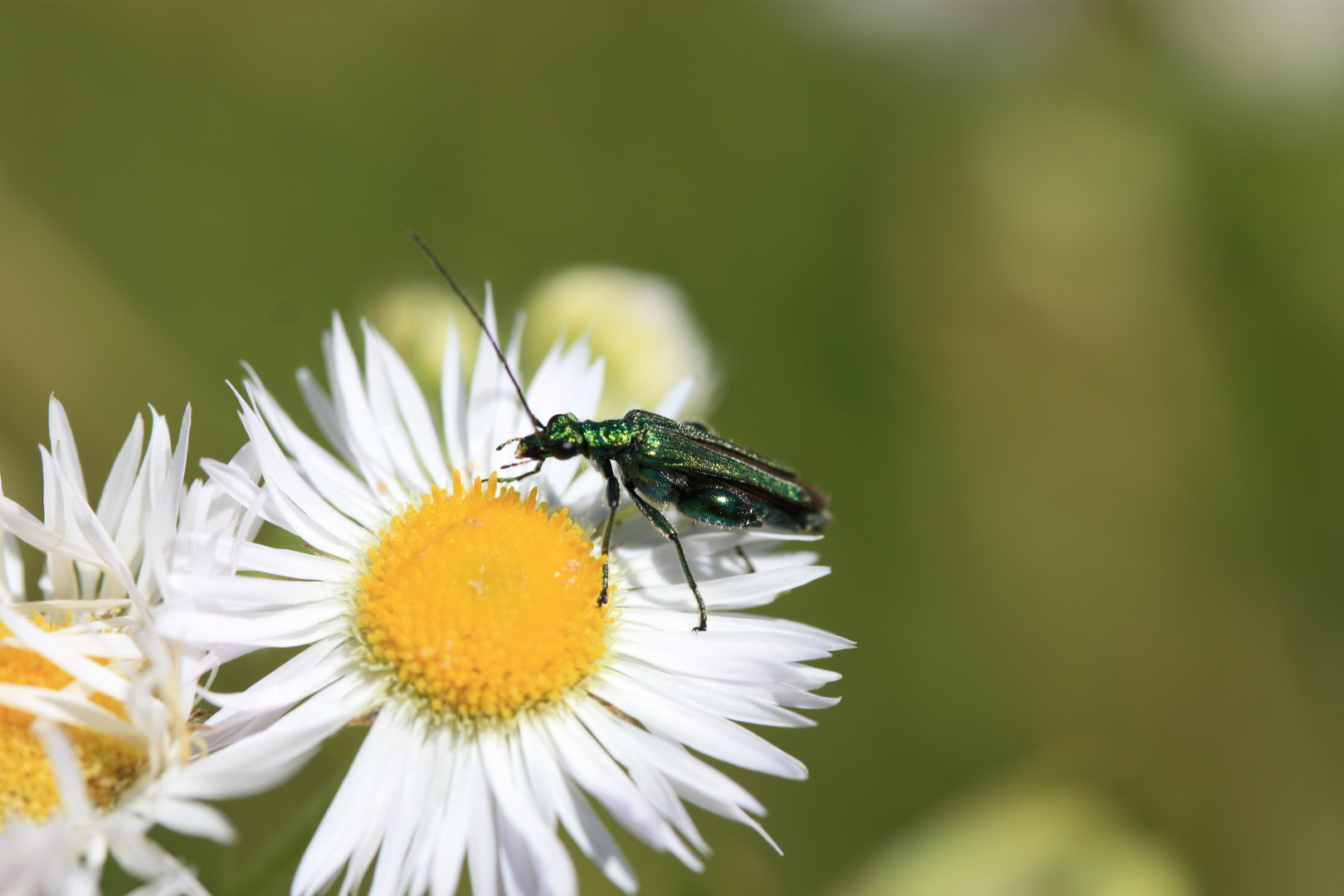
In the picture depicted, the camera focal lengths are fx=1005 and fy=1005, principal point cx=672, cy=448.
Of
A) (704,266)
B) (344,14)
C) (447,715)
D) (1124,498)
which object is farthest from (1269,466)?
(344,14)

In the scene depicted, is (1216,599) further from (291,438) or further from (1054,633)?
(291,438)

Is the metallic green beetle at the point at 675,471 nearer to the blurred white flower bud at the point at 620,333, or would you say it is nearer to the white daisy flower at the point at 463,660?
the white daisy flower at the point at 463,660

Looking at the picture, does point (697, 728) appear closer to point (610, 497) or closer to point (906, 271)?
point (610, 497)

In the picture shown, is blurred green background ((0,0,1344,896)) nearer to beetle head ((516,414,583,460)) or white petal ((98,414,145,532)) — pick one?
beetle head ((516,414,583,460))

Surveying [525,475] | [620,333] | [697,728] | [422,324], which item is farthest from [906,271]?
[697,728]

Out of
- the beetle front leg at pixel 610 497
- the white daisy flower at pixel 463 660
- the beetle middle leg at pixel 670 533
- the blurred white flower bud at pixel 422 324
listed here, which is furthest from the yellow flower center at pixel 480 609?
the blurred white flower bud at pixel 422 324

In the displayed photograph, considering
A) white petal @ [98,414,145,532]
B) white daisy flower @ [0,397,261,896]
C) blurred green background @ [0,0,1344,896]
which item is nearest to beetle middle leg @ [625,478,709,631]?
white daisy flower @ [0,397,261,896]
